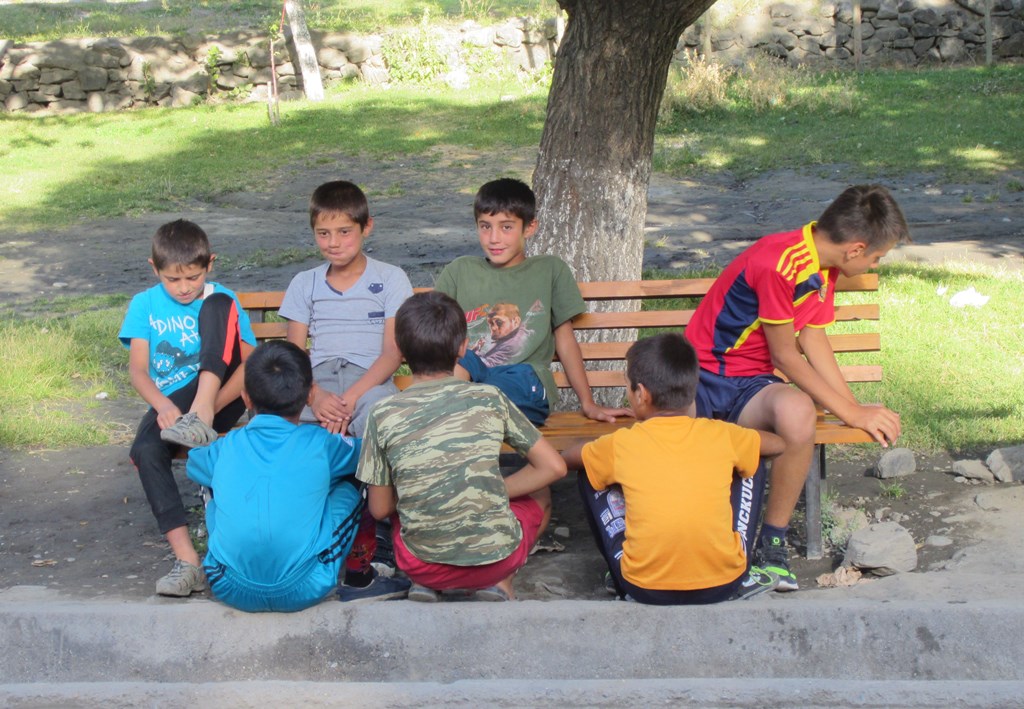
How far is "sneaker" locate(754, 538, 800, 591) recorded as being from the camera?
12.2 feet

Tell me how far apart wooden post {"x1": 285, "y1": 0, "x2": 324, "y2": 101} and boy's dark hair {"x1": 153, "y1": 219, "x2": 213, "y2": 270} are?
13805 millimetres

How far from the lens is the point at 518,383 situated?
4.25 metres

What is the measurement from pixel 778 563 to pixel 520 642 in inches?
38.3

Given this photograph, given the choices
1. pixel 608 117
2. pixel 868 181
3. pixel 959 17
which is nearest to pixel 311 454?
pixel 608 117

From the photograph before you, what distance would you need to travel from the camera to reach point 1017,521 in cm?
430

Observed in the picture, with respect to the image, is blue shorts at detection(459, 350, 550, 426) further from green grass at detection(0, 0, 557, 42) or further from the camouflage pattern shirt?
green grass at detection(0, 0, 557, 42)

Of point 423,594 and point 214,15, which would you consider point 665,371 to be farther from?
point 214,15

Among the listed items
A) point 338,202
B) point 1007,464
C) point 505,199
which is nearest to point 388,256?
point 338,202

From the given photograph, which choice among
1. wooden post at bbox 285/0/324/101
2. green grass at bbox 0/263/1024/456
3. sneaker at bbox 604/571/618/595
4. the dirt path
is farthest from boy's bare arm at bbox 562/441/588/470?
wooden post at bbox 285/0/324/101

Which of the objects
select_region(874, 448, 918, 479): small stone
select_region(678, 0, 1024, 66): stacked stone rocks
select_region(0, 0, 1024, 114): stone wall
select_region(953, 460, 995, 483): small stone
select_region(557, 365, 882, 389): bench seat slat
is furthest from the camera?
select_region(678, 0, 1024, 66): stacked stone rocks

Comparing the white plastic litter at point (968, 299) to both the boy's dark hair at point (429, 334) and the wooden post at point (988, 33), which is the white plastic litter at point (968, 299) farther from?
the wooden post at point (988, 33)

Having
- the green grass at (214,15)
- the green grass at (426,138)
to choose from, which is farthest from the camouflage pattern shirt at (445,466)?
the green grass at (214,15)

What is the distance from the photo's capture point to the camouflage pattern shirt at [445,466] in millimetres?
3408

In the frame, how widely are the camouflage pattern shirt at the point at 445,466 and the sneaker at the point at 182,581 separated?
2.58 ft
